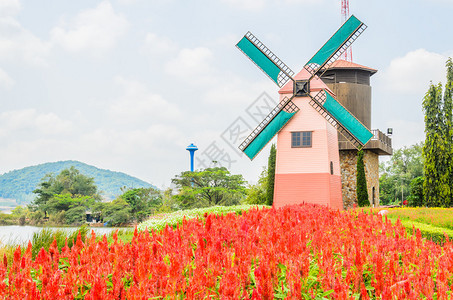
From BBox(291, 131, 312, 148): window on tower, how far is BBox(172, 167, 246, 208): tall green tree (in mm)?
11198

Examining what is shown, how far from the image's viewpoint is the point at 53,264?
12.6ft

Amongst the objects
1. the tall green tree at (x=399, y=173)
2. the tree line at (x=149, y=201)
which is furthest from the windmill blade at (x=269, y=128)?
the tall green tree at (x=399, y=173)

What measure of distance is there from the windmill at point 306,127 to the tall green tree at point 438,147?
670 cm

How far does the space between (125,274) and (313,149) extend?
16.6 metres

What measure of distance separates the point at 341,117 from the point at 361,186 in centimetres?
554

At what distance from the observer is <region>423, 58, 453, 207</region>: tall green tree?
22719 millimetres

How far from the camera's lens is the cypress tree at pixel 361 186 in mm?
22109

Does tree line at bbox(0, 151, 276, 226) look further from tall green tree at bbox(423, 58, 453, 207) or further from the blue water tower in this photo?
tall green tree at bbox(423, 58, 453, 207)

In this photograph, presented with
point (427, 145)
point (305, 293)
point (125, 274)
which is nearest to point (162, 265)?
point (125, 274)

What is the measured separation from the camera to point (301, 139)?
19234 millimetres

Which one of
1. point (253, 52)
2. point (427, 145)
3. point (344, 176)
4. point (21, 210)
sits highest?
point (253, 52)

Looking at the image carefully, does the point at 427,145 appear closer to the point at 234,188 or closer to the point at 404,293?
the point at 234,188

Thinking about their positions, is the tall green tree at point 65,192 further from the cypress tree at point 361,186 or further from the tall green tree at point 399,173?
the tall green tree at point 399,173

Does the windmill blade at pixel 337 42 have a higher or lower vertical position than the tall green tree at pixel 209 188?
higher
